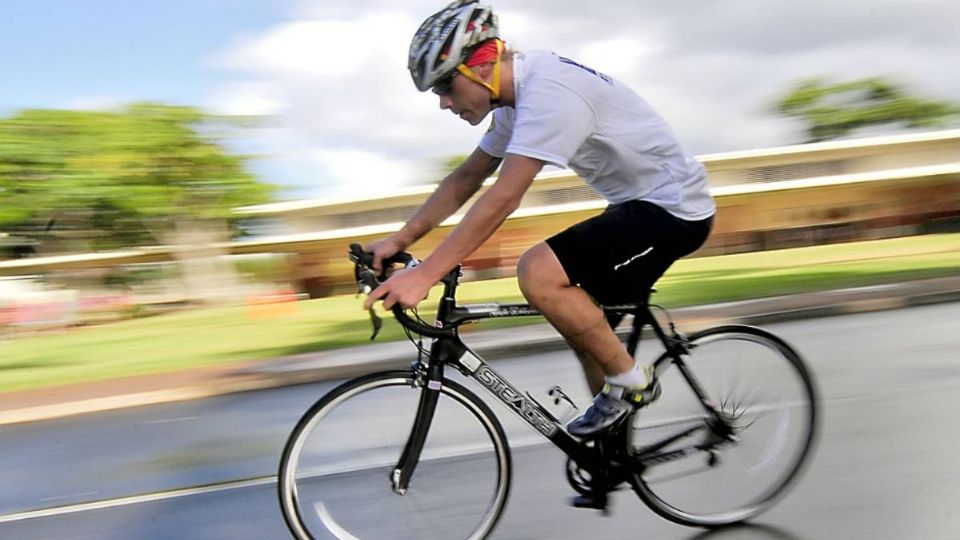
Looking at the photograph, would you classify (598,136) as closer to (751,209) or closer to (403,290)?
(403,290)

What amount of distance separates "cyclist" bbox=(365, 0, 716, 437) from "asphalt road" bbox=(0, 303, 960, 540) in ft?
2.88

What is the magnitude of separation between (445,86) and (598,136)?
54 centimetres

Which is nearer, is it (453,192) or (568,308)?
(568,308)

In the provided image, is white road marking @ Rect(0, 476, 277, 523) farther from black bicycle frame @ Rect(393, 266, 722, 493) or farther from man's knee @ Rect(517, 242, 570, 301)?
man's knee @ Rect(517, 242, 570, 301)

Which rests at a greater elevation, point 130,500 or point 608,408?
point 608,408

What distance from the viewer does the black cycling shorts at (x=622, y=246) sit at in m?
3.65

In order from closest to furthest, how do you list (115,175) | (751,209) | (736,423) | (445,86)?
(445,86) → (736,423) → (115,175) → (751,209)

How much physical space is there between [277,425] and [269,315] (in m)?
10.3

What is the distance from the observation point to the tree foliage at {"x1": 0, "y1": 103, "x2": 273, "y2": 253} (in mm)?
19812

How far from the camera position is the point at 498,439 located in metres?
3.76

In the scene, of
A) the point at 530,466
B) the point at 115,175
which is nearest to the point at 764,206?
the point at 115,175

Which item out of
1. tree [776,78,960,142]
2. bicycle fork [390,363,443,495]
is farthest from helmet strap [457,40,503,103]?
tree [776,78,960,142]

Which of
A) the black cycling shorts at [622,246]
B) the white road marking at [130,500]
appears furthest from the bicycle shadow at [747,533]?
the white road marking at [130,500]

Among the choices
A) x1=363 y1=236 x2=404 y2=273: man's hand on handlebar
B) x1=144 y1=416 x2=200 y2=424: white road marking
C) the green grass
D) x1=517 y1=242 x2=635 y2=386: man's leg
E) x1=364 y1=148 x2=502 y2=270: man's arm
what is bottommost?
the green grass
